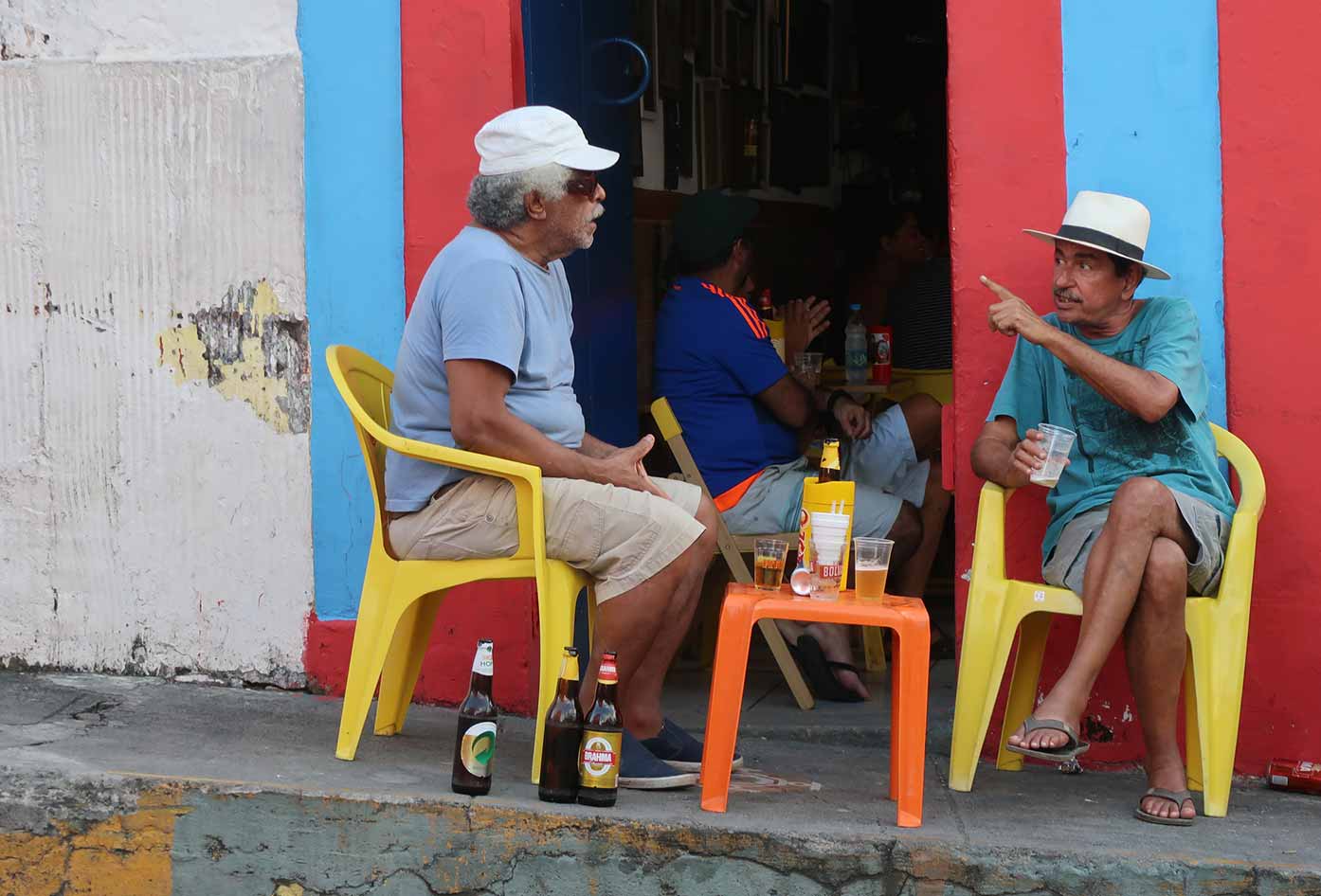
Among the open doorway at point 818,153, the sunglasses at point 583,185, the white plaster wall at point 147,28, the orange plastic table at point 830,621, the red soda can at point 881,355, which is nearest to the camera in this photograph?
the orange plastic table at point 830,621

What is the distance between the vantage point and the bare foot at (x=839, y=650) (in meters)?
5.05

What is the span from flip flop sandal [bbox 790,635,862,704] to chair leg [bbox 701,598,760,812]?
1.58m

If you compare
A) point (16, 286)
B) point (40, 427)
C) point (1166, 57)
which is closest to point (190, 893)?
point (40, 427)

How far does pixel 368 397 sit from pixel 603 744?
1.18 metres

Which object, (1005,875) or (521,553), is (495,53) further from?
(1005,875)

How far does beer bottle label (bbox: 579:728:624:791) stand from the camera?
3.47 meters

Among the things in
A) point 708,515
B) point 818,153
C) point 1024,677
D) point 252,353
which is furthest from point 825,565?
point 818,153

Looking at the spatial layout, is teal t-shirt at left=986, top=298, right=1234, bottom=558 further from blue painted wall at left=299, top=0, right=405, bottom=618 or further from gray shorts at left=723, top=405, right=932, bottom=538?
blue painted wall at left=299, top=0, right=405, bottom=618

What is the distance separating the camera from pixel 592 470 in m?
3.75

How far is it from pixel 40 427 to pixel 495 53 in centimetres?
178

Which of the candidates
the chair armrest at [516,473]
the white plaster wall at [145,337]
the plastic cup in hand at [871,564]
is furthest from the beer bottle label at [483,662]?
the white plaster wall at [145,337]

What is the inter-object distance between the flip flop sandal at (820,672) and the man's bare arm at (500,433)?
1.53 metres

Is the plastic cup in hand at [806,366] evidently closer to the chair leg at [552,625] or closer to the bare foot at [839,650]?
the bare foot at [839,650]

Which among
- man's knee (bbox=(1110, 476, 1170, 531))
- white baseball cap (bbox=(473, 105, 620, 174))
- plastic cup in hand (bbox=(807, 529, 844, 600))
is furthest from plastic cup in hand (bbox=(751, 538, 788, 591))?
white baseball cap (bbox=(473, 105, 620, 174))
